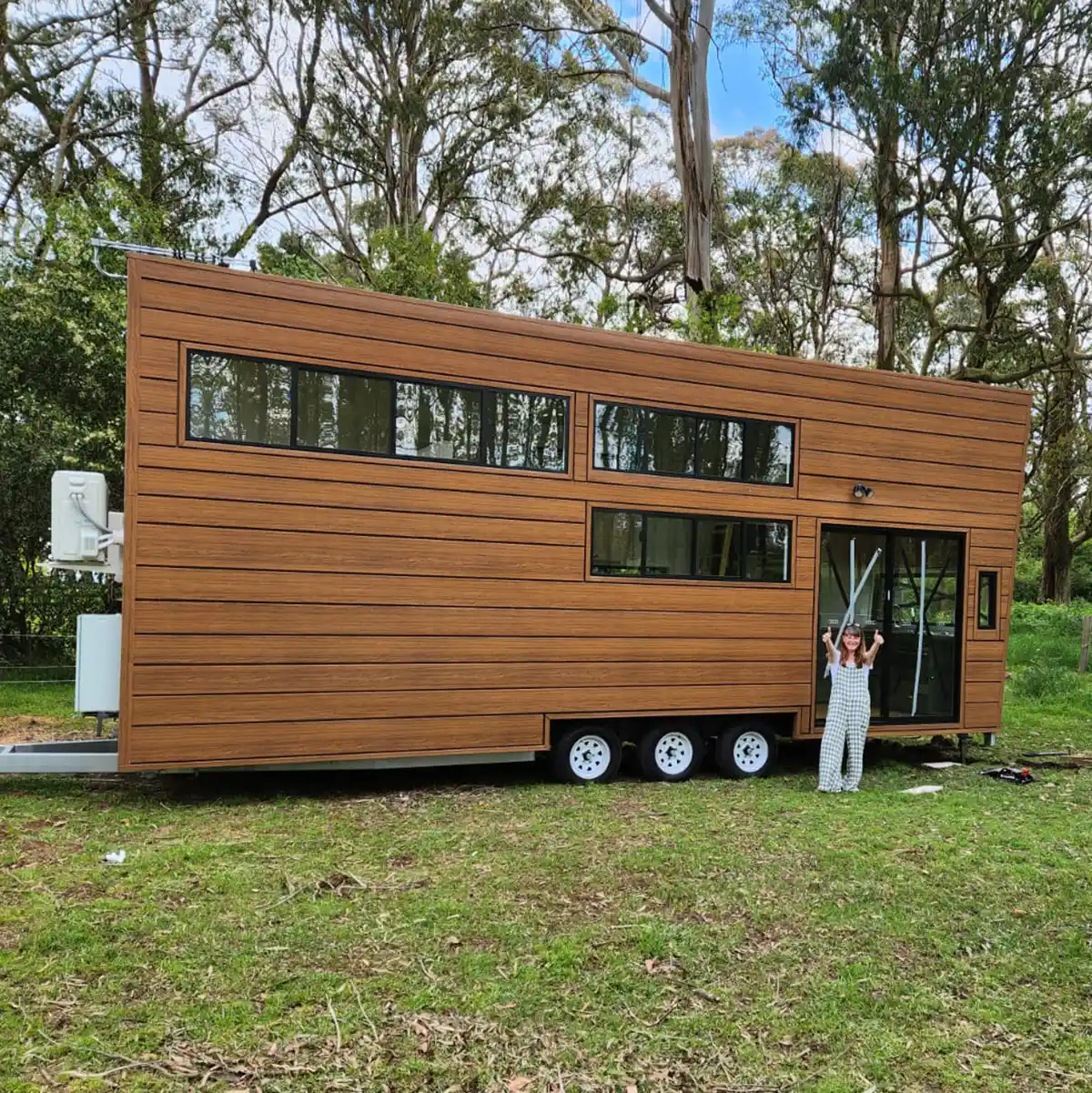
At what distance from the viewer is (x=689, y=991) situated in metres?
3.57

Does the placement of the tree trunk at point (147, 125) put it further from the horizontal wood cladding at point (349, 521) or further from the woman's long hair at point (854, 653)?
the woman's long hair at point (854, 653)

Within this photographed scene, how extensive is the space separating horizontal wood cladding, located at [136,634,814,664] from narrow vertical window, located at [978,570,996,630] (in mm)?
2084

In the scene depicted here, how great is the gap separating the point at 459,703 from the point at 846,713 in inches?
128

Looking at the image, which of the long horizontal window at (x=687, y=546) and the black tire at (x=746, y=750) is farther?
the black tire at (x=746, y=750)

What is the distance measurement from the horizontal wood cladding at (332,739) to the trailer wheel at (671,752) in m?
1.02

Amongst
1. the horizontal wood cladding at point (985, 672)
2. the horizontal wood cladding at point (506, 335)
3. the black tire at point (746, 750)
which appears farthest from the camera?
the horizontal wood cladding at point (985, 672)

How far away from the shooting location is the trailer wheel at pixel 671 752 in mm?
7473

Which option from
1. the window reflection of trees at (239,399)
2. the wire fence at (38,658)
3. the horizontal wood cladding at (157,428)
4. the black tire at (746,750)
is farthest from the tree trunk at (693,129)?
the wire fence at (38,658)

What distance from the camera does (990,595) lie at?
875 cm

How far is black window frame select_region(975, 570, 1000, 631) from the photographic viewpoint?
28.5 ft

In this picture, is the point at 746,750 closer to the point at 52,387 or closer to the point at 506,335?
the point at 506,335

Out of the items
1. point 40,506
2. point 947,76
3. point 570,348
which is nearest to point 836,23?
point 947,76

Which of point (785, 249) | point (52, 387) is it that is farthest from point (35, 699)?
point (785, 249)

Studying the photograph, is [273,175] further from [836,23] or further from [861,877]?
[861,877]
